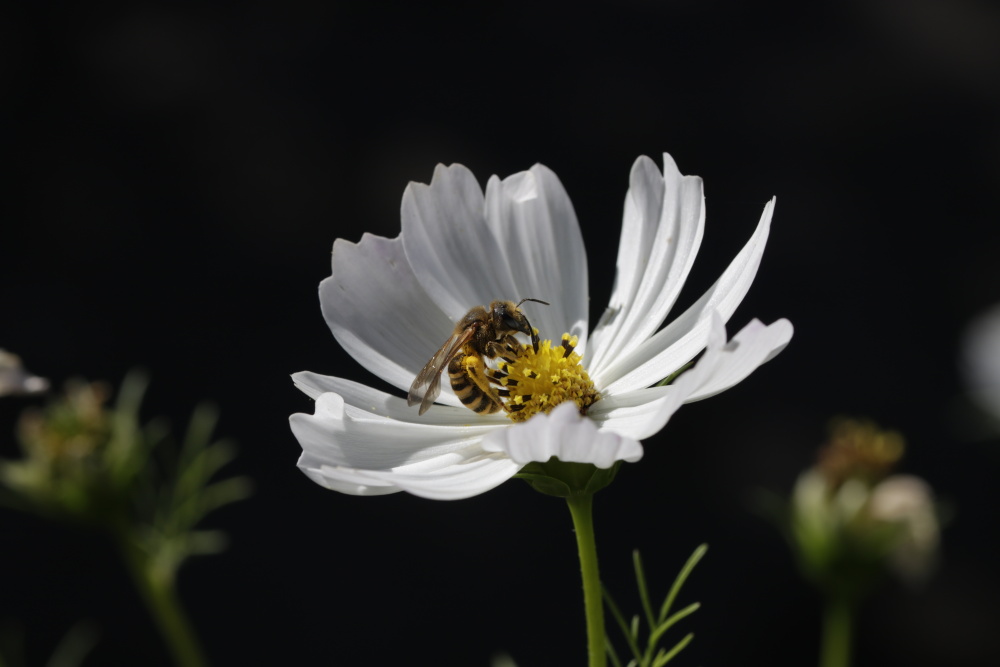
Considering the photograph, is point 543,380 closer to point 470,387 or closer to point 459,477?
point 470,387

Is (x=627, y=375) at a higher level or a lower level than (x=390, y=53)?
lower

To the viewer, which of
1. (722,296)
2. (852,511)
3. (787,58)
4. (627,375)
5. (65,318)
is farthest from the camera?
(787,58)

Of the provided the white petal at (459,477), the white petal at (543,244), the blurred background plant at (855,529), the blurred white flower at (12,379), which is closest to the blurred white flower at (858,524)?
the blurred background plant at (855,529)

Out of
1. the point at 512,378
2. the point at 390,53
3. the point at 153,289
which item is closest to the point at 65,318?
the point at 153,289

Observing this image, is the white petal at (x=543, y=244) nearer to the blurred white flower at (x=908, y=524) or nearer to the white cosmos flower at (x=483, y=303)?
the white cosmos flower at (x=483, y=303)

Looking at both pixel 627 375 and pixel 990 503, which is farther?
pixel 990 503

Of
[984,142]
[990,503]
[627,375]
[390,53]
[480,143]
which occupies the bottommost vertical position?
[990,503]

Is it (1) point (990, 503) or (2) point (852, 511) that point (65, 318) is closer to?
(2) point (852, 511)
